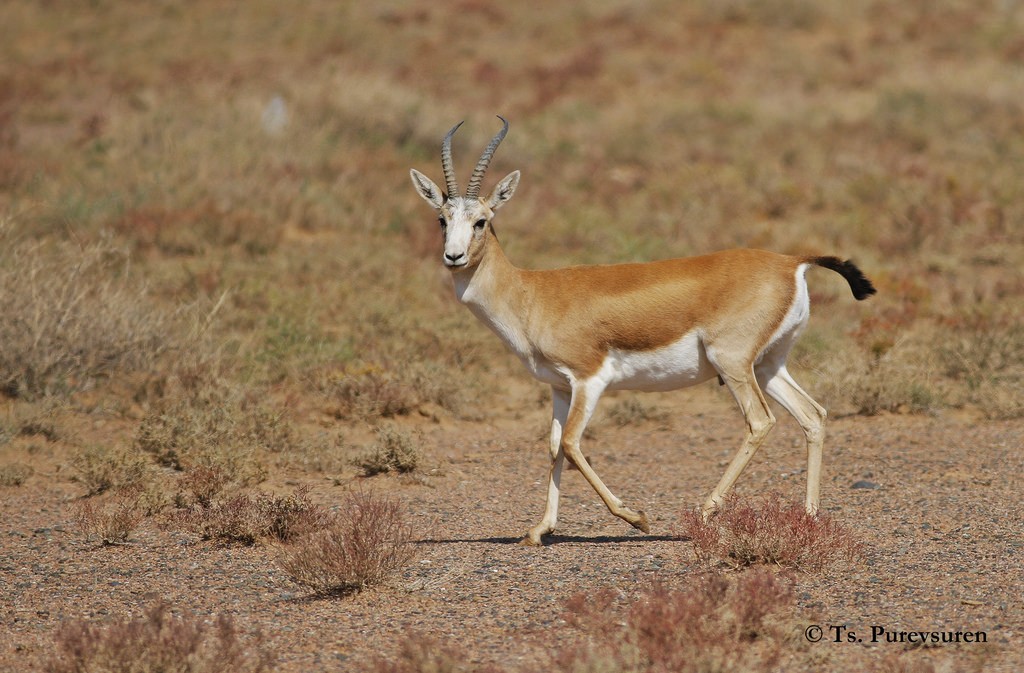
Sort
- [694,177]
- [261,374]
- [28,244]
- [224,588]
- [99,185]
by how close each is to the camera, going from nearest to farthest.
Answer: [224,588], [261,374], [28,244], [99,185], [694,177]

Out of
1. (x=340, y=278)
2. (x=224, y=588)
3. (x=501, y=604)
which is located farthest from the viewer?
(x=340, y=278)

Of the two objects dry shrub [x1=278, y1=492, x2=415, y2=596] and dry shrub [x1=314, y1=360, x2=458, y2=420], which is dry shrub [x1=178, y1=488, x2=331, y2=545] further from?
dry shrub [x1=314, y1=360, x2=458, y2=420]

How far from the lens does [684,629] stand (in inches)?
235

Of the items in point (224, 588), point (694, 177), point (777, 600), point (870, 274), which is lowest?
point (224, 588)

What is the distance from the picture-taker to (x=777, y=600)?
6363 mm

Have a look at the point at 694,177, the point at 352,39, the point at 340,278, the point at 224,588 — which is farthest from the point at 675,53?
the point at 224,588

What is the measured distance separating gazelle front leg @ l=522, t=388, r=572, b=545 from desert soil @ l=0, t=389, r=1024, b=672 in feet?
0.51

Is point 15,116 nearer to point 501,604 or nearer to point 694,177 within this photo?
point 694,177

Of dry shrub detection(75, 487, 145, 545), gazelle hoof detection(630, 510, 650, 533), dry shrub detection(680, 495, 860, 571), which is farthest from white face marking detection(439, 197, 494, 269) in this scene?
dry shrub detection(75, 487, 145, 545)

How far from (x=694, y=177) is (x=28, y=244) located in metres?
11.6

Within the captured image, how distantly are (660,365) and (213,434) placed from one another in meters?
4.77

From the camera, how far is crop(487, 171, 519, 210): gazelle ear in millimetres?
9422

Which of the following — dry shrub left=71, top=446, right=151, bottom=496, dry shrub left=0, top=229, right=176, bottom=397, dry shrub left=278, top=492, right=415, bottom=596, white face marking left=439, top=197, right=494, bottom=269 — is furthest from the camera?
dry shrub left=0, top=229, right=176, bottom=397

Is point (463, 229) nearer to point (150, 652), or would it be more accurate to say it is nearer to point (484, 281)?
point (484, 281)
